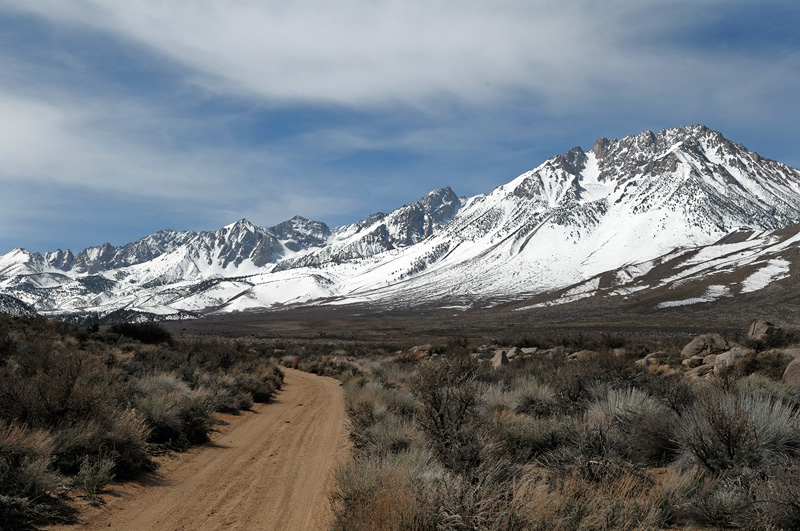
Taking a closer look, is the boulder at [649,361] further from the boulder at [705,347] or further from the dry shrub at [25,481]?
the dry shrub at [25,481]

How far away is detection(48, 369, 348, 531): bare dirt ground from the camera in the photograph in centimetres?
585

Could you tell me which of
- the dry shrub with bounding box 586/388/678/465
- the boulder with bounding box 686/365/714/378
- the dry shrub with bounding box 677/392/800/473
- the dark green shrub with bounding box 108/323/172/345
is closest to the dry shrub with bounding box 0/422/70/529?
the dry shrub with bounding box 586/388/678/465

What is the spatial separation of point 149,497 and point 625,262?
618 ft

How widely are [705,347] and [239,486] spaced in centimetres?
2197

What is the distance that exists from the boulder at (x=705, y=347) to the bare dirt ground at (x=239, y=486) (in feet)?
57.6

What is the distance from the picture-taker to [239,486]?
732 cm

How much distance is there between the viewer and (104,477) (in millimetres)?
6363

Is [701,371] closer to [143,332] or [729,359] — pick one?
[729,359]

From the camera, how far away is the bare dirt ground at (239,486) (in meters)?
5.85

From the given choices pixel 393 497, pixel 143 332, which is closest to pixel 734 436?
pixel 393 497

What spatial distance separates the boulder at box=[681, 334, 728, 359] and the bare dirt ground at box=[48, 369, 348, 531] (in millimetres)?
17551

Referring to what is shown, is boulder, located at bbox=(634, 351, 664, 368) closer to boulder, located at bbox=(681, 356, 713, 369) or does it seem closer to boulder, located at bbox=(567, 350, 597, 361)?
boulder, located at bbox=(681, 356, 713, 369)

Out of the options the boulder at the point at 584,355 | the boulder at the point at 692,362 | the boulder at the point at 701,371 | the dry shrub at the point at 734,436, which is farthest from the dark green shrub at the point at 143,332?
the dry shrub at the point at 734,436

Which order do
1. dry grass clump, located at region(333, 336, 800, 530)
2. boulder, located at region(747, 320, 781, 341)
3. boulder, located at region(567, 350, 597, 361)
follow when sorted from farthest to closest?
boulder, located at region(747, 320, 781, 341), boulder, located at region(567, 350, 597, 361), dry grass clump, located at region(333, 336, 800, 530)
